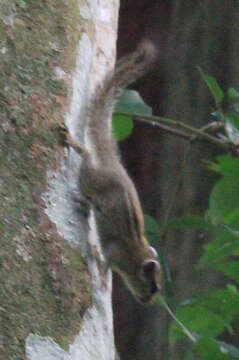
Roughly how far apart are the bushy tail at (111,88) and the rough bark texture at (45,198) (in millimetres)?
290

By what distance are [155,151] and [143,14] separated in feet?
2.59

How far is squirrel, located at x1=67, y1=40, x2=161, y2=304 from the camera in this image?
2.13 m

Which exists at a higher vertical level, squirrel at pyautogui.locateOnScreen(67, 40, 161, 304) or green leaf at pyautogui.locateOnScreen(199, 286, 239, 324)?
squirrel at pyautogui.locateOnScreen(67, 40, 161, 304)

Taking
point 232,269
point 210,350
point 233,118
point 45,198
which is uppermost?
point 45,198

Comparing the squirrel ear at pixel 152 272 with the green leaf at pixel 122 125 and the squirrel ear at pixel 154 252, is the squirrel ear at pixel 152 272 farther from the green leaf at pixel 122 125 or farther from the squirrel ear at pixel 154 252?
the green leaf at pixel 122 125

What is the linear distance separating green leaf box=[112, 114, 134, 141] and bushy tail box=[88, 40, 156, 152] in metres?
0.35

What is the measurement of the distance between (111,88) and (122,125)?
51 cm

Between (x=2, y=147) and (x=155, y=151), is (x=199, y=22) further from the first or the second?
(x=2, y=147)

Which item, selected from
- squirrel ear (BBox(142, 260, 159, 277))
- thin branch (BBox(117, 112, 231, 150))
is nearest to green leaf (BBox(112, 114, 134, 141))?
thin branch (BBox(117, 112, 231, 150))

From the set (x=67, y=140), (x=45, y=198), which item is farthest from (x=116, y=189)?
(x=45, y=198)

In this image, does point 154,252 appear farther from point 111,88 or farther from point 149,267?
point 111,88

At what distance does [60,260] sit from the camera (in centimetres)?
154

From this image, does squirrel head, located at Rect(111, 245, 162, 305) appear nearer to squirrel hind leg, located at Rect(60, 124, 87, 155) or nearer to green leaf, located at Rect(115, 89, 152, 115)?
green leaf, located at Rect(115, 89, 152, 115)

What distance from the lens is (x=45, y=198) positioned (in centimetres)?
155
